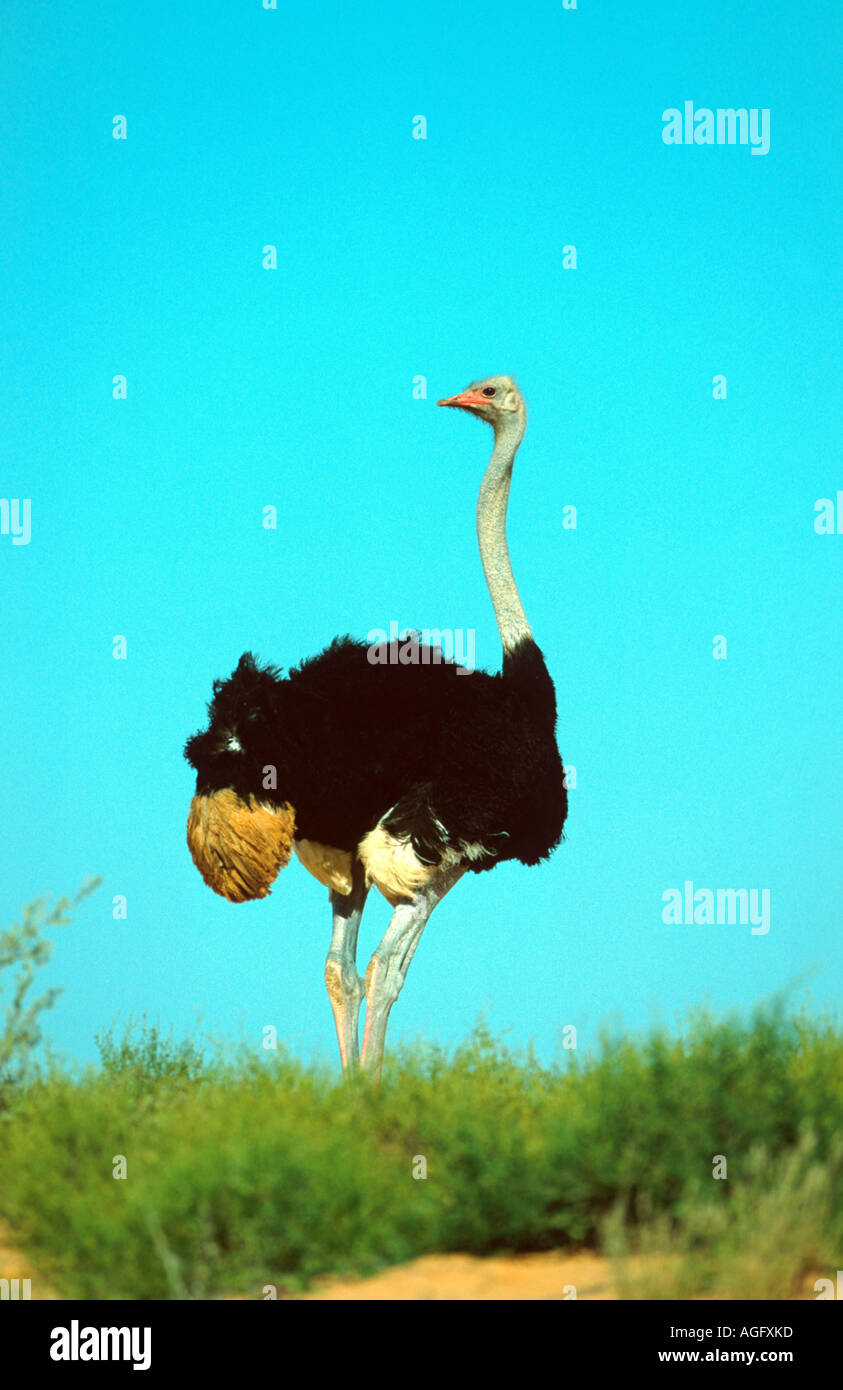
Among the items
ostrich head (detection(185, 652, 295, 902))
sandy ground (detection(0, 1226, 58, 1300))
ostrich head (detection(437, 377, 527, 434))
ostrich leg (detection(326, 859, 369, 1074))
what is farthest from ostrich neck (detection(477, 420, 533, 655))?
sandy ground (detection(0, 1226, 58, 1300))

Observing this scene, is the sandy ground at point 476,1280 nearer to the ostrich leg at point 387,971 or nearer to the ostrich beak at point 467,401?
the ostrich leg at point 387,971

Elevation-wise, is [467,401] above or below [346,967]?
above

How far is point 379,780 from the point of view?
8938mm

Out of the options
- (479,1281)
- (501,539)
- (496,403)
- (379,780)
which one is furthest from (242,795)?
(479,1281)

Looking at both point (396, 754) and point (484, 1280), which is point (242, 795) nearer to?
point (396, 754)

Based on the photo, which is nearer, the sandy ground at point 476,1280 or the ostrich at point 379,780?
the sandy ground at point 476,1280

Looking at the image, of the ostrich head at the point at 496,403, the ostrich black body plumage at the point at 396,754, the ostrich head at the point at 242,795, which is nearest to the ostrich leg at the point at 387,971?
the ostrich black body plumage at the point at 396,754

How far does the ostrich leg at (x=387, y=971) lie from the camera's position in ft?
28.5

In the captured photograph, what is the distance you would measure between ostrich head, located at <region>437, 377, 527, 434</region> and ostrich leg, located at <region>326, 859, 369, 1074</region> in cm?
324

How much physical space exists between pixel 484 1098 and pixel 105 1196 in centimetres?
221

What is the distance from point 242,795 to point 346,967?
152 centimetres

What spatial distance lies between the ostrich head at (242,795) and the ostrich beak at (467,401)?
8.00 ft

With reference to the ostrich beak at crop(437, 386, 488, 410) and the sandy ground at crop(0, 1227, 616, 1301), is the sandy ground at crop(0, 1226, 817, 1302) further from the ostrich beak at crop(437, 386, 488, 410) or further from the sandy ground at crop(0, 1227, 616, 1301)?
the ostrich beak at crop(437, 386, 488, 410)

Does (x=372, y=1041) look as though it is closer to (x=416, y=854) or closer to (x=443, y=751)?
(x=416, y=854)
